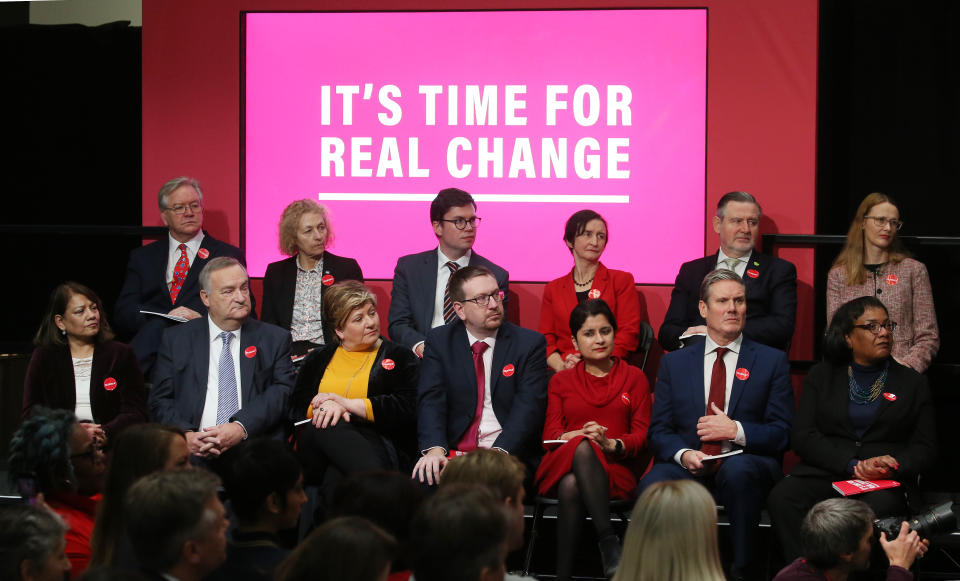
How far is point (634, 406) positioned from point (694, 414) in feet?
0.78

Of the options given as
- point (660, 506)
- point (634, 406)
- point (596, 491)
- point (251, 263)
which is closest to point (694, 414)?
point (634, 406)

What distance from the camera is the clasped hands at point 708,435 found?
13.5 ft

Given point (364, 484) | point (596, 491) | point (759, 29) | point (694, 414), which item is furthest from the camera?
point (759, 29)

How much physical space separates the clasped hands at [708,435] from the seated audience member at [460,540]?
2043mm

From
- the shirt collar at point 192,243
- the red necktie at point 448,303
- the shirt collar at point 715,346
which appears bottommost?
the shirt collar at point 715,346

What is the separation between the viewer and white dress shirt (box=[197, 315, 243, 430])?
455 cm

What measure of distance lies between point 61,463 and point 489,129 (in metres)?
3.06

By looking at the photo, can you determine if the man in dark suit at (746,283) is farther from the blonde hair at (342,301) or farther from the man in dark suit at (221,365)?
the man in dark suit at (221,365)

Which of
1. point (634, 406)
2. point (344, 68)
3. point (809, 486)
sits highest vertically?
point (344, 68)

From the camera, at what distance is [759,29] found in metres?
5.58

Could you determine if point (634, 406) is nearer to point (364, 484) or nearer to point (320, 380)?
point (320, 380)

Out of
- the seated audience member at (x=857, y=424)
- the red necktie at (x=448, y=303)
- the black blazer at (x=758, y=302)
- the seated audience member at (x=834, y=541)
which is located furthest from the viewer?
the red necktie at (x=448, y=303)

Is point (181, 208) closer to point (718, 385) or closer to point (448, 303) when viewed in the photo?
point (448, 303)

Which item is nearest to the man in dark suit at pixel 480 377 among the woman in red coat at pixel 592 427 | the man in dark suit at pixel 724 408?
the woman in red coat at pixel 592 427
